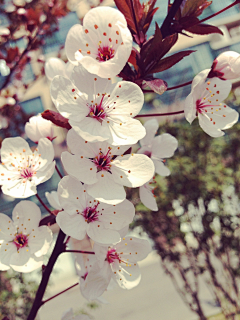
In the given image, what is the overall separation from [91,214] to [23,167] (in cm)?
30

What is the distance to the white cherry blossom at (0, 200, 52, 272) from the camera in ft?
2.53

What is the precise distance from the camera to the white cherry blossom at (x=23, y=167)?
79 centimetres

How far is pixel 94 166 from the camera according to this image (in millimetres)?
699

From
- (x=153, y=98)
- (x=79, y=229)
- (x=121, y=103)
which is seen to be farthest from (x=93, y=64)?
(x=153, y=98)

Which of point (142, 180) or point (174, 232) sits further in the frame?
point (174, 232)

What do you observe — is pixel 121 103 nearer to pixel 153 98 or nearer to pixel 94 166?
pixel 94 166

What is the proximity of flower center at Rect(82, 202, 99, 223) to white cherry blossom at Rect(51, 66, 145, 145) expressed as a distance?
22 centimetres

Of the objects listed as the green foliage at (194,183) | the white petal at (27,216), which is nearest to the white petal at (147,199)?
the white petal at (27,216)

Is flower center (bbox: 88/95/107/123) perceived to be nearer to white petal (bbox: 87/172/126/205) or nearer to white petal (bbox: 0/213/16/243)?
white petal (bbox: 87/172/126/205)

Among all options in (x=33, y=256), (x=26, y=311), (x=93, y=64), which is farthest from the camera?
(x=26, y=311)

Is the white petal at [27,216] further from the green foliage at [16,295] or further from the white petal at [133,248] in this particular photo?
the green foliage at [16,295]

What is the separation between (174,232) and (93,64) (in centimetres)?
255

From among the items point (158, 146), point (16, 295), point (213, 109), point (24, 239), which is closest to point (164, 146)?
point (158, 146)

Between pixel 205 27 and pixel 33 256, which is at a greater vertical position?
pixel 205 27
